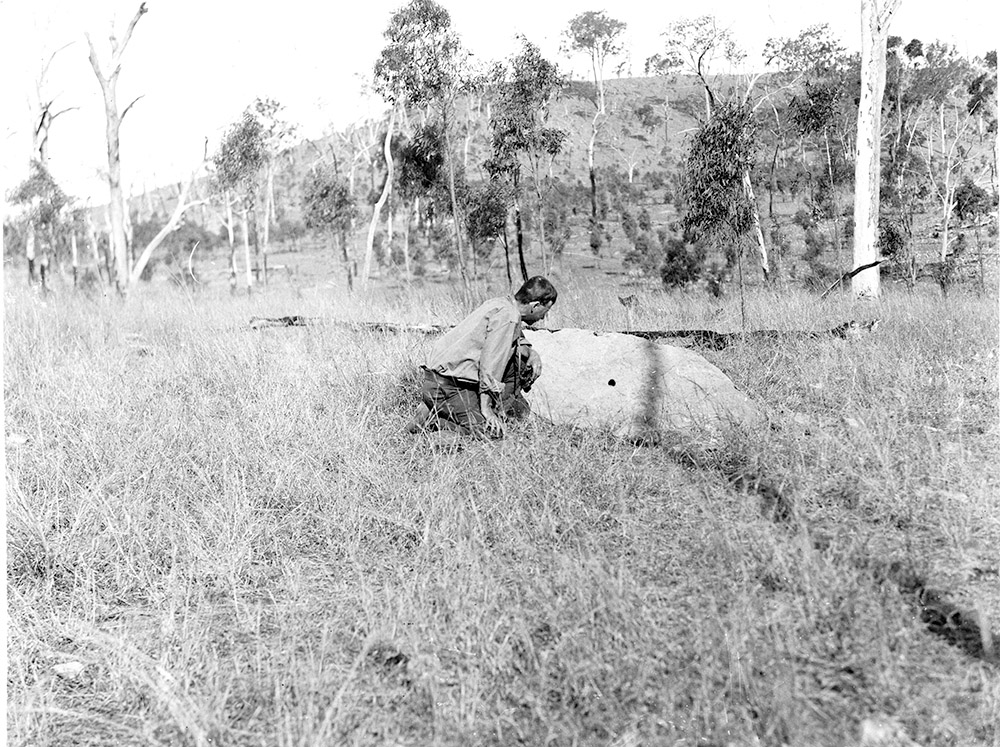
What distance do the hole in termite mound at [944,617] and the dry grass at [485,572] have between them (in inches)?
1.8

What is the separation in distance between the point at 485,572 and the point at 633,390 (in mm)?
2544

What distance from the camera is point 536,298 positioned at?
14.2 ft

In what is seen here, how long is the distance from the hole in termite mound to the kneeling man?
2.07 meters

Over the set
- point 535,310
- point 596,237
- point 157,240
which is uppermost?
point 596,237

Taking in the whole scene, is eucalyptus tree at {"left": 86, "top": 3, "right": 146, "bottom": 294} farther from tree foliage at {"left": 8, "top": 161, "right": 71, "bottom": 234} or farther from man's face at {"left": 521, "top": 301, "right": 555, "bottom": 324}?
man's face at {"left": 521, "top": 301, "right": 555, "bottom": 324}

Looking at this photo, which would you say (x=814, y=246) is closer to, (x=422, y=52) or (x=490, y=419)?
(x=422, y=52)

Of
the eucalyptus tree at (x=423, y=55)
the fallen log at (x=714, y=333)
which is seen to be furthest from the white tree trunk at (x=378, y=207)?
the fallen log at (x=714, y=333)

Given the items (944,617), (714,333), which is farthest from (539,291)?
(714,333)

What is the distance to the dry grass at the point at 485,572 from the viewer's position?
215cm

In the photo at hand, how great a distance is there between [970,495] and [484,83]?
19.1 meters

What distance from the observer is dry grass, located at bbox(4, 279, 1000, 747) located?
215cm

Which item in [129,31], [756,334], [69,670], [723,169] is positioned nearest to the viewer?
[69,670]

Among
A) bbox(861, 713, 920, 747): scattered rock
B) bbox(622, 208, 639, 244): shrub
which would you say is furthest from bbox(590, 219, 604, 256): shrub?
bbox(861, 713, 920, 747): scattered rock

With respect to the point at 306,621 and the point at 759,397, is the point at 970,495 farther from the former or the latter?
the point at 306,621
